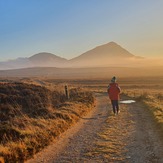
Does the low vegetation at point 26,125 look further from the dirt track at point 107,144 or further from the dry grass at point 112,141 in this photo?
the dry grass at point 112,141

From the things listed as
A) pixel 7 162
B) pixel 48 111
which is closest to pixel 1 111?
pixel 48 111

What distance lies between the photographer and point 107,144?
976cm

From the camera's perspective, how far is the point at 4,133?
10.6 meters

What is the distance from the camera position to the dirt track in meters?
8.41

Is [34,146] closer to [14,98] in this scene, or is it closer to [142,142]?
[142,142]

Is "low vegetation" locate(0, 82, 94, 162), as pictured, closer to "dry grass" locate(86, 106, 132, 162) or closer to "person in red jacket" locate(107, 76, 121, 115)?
"dry grass" locate(86, 106, 132, 162)

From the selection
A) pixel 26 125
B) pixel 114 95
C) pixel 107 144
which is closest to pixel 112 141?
pixel 107 144

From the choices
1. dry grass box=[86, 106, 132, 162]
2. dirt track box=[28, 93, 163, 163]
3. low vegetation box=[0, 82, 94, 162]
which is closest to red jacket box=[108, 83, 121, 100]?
low vegetation box=[0, 82, 94, 162]

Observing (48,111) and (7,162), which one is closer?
(7,162)

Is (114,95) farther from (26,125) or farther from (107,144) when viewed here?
(107,144)

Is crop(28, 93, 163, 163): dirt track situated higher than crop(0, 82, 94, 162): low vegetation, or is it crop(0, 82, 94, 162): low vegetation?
crop(0, 82, 94, 162): low vegetation

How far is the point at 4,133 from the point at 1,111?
7.14m

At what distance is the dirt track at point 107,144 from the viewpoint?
841 cm

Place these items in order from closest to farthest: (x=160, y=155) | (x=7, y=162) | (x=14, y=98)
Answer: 1. (x=7, y=162)
2. (x=160, y=155)
3. (x=14, y=98)
